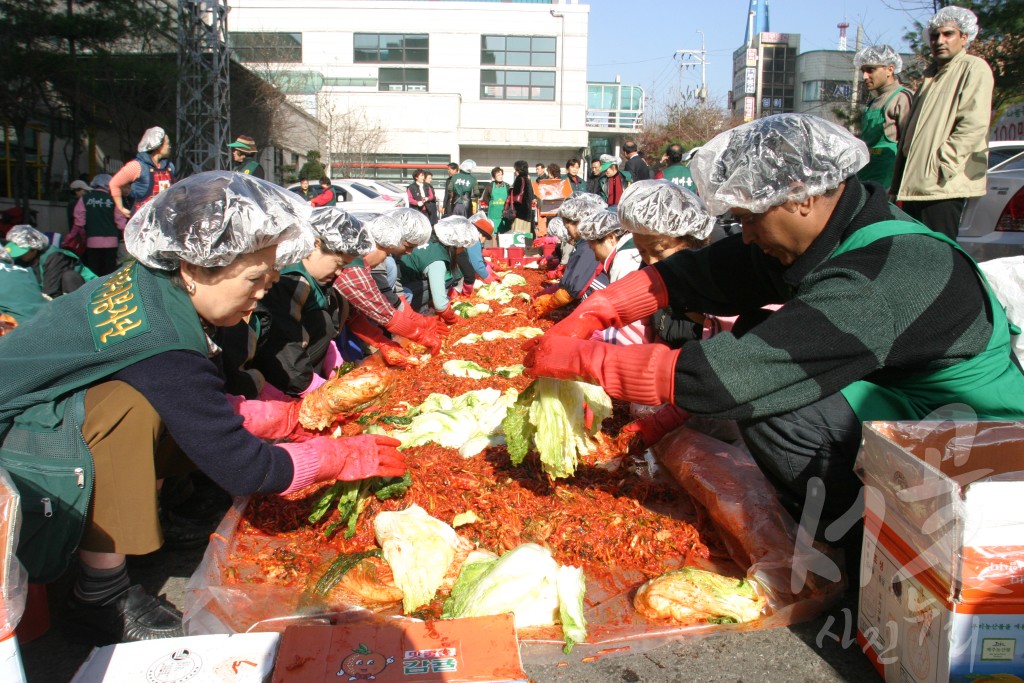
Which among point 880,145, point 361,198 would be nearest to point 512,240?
point 361,198

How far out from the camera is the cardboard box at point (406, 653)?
1881 mm

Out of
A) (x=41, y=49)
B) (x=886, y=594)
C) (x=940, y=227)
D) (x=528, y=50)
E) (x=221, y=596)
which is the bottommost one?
(x=221, y=596)

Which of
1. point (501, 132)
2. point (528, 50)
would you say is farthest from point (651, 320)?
point (528, 50)

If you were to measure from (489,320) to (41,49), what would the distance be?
12.9m

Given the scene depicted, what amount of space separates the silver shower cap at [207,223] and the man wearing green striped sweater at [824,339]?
3.53 feet

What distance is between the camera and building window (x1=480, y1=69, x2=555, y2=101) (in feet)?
147

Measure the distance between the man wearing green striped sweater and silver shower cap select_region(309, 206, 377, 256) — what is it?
8.55 ft

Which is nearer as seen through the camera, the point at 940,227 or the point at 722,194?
the point at 722,194

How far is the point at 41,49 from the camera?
14930mm

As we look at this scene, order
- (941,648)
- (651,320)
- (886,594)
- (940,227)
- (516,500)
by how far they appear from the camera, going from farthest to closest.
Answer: (940,227) < (651,320) < (516,500) < (886,594) < (941,648)

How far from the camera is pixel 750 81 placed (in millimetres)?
59594

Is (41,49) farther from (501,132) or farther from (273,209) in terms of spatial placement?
(501,132)

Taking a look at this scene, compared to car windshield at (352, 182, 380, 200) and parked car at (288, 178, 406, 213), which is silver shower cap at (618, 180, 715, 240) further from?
car windshield at (352, 182, 380, 200)

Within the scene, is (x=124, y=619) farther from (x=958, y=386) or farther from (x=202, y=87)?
(x=202, y=87)
